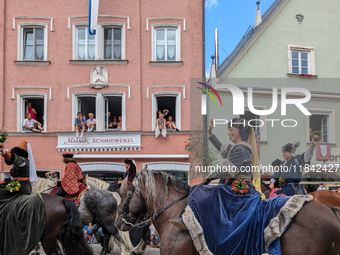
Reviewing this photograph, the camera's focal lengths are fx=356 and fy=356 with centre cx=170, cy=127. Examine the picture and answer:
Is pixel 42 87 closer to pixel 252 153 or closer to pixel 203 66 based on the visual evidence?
pixel 203 66

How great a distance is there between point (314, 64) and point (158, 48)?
6.67 meters

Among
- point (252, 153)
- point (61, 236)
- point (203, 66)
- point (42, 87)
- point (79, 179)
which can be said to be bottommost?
point (61, 236)

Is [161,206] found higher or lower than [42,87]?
lower

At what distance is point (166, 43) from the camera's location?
15.0 m

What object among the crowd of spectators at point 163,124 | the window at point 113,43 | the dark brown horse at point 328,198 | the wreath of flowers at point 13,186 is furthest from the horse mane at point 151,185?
the window at point 113,43

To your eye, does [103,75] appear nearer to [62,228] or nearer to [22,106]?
[22,106]

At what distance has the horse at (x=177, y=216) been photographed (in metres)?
3.70

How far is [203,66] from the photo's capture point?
48.2 feet

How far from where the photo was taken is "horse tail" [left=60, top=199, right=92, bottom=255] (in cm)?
598

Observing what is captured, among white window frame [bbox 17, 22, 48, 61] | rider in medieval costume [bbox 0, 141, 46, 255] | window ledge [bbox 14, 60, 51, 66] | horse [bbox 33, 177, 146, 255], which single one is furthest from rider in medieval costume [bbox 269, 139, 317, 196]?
white window frame [bbox 17, 22, 48, 61]

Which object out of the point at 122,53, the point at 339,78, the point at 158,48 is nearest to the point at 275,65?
the point at 339,78

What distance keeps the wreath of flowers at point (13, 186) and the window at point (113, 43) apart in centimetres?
987

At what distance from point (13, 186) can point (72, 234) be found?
1.26 meters

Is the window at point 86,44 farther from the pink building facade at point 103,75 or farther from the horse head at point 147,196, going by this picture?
the horse head at point 147,196
